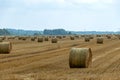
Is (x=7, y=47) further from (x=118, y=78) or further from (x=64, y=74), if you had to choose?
(x=118, y=78)

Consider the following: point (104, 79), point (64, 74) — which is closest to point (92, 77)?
point (104, 79)

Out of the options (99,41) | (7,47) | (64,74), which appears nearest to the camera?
(64,74)

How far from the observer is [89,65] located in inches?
819

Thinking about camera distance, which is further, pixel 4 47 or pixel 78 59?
pixel 4 47

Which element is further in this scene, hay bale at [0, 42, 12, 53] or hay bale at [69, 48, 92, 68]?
hay bale at [0, 42, 12, 53]

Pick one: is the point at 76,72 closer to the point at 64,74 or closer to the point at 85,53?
the point at 64,74

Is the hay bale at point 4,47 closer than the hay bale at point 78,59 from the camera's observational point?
No

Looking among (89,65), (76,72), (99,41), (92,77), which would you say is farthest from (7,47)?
(99,41)

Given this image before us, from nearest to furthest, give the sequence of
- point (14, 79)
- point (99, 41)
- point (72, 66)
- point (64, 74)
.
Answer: point (14, 79)
point (64, 74)
point (72, 66)
point (99, 41)

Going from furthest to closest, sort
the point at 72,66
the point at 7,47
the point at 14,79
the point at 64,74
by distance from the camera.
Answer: the point at 7,47
the point at 72,66
the point at 64,74
the point at 14,79

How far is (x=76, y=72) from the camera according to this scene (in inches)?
707

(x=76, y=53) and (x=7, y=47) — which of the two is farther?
(x=7, y=47)

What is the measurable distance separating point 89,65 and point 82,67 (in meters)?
1.02

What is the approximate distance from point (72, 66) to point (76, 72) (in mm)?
1842
